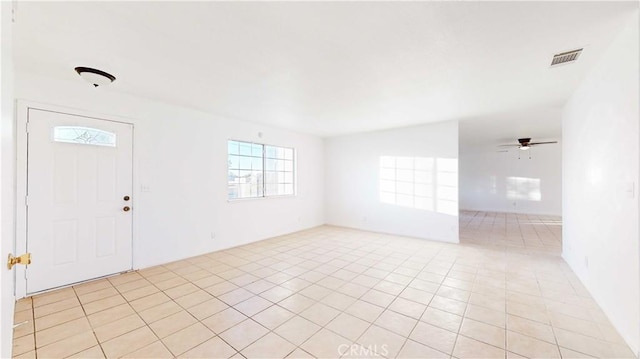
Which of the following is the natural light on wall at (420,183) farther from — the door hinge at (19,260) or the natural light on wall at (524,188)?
the natural light on wall at (524,188)

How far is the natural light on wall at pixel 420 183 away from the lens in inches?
204

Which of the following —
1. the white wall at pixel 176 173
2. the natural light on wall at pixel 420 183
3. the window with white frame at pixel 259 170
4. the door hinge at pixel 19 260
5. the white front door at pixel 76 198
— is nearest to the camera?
the door hinge at pixel 19 260

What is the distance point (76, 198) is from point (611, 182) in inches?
226

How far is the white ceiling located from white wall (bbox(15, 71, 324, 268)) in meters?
0.29

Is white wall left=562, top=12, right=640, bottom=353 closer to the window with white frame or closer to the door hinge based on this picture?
the door hinge

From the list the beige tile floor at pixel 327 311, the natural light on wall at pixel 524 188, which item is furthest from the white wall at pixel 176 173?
the natural light on wall at pixel 524 188

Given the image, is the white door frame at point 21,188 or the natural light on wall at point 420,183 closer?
the white door frame at point 21,188

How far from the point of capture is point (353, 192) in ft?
22.0

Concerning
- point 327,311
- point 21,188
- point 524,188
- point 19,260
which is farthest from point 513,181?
point 21,188

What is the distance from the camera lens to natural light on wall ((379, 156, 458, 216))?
5.19m

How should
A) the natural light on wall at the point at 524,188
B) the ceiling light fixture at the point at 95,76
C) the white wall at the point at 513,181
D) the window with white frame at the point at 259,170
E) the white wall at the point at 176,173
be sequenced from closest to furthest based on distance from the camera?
1. the ceiling light fixture at the point at 95,76
2. the white wall at the point at 176,173
3. the window with white frame at the point at 259,170
4. the white wall at the point at 513,181
5. the natural light on wall at the point at 524,188

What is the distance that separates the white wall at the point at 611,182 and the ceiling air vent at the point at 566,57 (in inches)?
8.6

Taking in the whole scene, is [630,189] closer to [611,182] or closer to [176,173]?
[611,182]

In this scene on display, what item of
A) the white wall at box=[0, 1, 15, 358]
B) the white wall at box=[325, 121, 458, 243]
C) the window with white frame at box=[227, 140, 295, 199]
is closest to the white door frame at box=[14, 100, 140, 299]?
the white wall at box=[0, 1, 15, 358]
